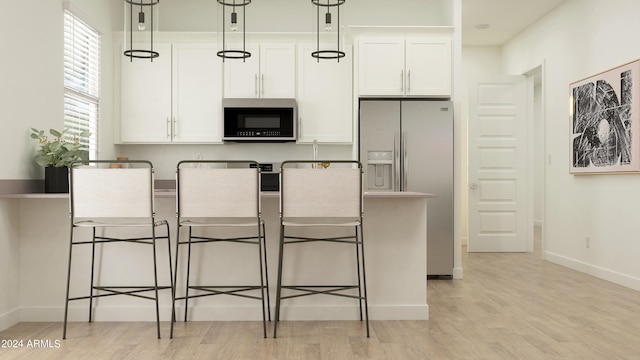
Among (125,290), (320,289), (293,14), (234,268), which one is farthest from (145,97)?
(320,289)

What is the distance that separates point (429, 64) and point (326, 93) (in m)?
1.08

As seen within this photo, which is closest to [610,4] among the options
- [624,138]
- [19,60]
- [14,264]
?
[624,138]

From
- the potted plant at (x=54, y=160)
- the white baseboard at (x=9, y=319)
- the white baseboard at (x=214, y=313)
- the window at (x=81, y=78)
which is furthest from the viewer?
the window at (x=81, y=78)

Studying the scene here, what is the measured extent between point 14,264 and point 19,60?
138 cm

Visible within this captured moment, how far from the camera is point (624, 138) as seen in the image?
516cm

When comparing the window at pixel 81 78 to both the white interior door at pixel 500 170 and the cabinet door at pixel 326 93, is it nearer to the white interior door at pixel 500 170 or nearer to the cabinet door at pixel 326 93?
the cabinet door at pixel 326 93

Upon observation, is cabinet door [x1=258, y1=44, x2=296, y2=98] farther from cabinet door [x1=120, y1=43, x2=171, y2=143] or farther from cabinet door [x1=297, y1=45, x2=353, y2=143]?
cabinet door [x1=120, y1=43, x2=171, y2=143]

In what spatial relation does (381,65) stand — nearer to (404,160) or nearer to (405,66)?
(405,66)

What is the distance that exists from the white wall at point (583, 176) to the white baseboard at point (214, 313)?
2.56 metres

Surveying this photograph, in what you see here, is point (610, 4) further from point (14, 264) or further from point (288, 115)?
point (14, 264)

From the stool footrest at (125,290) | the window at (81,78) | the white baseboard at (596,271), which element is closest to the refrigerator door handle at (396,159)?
the white baseboard at (596,271)

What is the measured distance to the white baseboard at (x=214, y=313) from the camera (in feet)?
12.4

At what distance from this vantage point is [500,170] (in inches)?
300

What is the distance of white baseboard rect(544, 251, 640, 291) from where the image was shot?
5.02 meters
